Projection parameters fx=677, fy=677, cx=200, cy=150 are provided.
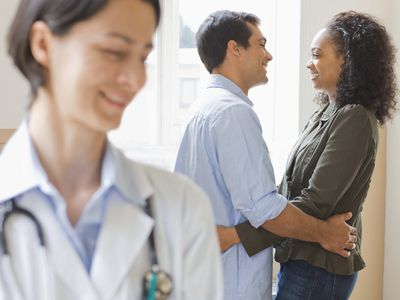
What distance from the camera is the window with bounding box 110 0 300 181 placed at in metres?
3.23

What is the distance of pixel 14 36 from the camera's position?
1.00 meters

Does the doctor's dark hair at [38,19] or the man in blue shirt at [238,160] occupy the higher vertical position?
the doctor's dark hair at [38,19]

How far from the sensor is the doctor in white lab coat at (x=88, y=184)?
95 cm

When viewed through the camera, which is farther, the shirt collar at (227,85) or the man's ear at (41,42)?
the shirt collar at (227,85)

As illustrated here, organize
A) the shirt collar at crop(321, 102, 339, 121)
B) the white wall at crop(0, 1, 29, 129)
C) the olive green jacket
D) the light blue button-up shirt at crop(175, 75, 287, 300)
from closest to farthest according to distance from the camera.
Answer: the light blue button-up shirt at crop(175, 75, 287, 300), the olive green jacket, the shirt collar at crop(321, 102, 339, 121), the white wall at crop(0, 1, 29, 129)

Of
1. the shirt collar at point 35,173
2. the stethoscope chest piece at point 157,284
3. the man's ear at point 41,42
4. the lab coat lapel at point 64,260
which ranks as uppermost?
the man's ear at point 41,42

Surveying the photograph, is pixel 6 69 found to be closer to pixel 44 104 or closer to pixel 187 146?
pixel 187 146

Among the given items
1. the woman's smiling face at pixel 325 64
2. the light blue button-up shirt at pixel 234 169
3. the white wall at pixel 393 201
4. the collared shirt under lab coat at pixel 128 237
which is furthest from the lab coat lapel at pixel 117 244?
the white wall at pixel 393 201

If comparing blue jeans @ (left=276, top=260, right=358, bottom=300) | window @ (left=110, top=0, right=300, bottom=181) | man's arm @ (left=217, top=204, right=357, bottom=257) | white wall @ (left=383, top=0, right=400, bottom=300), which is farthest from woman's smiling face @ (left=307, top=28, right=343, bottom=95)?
white wall @ (left=383, top=0, right=400, bottom=300)

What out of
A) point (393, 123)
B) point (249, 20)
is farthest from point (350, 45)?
point (393, 123)

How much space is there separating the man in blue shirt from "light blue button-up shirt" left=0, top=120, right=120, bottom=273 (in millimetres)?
910

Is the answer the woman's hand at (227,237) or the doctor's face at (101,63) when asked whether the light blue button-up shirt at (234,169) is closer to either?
the woman's hand at (227,237)

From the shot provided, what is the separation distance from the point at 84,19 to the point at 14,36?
126 millimetres

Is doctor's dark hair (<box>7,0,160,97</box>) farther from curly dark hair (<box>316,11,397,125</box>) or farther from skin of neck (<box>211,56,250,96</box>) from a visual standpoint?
curly dark hair (<box>316,11,397,125</box>)
